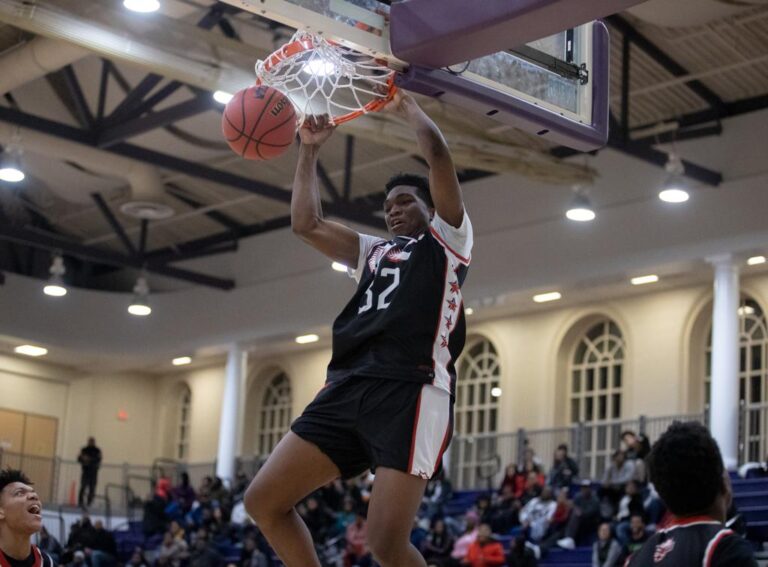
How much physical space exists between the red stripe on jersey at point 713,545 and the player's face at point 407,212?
8.28ft

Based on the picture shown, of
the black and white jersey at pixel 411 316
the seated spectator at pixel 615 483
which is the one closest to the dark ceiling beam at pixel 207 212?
the seated spectator at pixel 615 483

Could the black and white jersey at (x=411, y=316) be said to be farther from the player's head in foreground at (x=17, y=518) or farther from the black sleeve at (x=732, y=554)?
the player's head in foreground at (x=17, y=518)

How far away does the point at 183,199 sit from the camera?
28.9m

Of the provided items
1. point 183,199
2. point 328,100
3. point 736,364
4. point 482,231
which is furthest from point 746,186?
point 328,100

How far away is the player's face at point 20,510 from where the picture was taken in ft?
25.5

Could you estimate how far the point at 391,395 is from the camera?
5875mm

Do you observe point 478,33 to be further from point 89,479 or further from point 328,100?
→ point 89,479

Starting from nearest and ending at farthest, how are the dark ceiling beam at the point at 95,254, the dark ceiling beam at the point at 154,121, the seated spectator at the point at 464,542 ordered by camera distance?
the seated spectator at the point at 464,542 < the dark ceiling beam at the point at 154,121 < the dark ceiling beam at the point at 95,254

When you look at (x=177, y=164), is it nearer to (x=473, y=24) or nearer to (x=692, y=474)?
(x=473, y=24)

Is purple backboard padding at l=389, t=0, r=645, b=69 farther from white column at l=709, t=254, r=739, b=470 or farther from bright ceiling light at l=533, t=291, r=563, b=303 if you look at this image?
bright ceiling light at l=533, t=291, r=563, b=303

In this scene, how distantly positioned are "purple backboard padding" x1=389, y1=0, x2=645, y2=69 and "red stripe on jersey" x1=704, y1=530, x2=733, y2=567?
104 inches

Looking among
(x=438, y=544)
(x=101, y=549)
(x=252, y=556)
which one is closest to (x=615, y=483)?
(x=438, y=544)

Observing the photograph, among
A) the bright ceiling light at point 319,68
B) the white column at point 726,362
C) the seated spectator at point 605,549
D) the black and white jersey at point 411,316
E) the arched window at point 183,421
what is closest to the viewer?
the black and white jersey at point 411,316

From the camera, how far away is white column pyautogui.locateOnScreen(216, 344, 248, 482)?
30000mm
